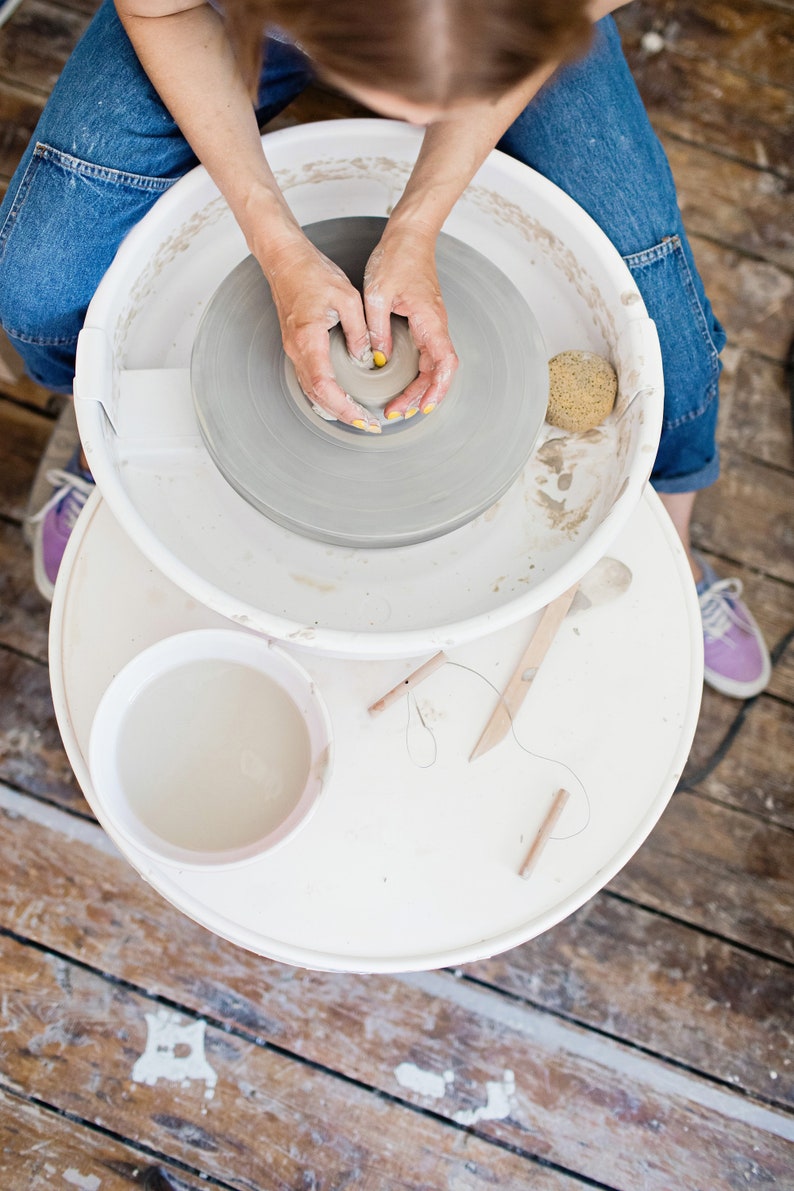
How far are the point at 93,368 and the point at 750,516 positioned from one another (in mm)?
1283

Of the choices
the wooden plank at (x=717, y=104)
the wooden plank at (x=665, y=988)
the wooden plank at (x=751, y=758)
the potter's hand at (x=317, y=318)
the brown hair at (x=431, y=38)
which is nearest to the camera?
the brown hair at (x=431, y=38)

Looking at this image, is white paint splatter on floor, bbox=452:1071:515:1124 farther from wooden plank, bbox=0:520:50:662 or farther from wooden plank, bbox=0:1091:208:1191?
wooden plank, bbox=0:520:50:662

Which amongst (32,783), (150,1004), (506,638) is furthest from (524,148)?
(150,1004)

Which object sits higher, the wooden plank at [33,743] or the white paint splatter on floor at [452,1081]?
the wooden plank at [33,743]

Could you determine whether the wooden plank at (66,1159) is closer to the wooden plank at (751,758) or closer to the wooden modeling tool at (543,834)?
the wooden modeling tool at (543,834)

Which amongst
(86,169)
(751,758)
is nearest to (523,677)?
(751,758)

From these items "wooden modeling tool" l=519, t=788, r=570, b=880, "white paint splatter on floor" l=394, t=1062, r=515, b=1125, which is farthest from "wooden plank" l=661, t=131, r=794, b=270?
"white paint splatter on floor" l=394, t=1062, r=515, b=1125

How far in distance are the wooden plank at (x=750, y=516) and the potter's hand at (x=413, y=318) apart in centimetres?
94

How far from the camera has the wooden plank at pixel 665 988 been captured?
4.78 feet

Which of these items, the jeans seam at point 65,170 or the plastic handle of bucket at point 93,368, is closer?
the plastic handle of bucket at point 93,368

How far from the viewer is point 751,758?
1.59m

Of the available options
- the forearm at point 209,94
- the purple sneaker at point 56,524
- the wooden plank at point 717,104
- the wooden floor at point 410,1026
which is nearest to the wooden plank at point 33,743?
the wooden floor at point 410,1026

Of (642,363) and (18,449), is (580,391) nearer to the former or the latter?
(642,363)

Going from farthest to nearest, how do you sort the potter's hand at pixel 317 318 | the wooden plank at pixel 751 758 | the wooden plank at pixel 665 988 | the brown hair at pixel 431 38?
the wooden plank at pixel 751 758 < the wooden plank at pixel 665 988 < the potter's hand at pixel 317 318 < the brown hair at pixel 431 38
